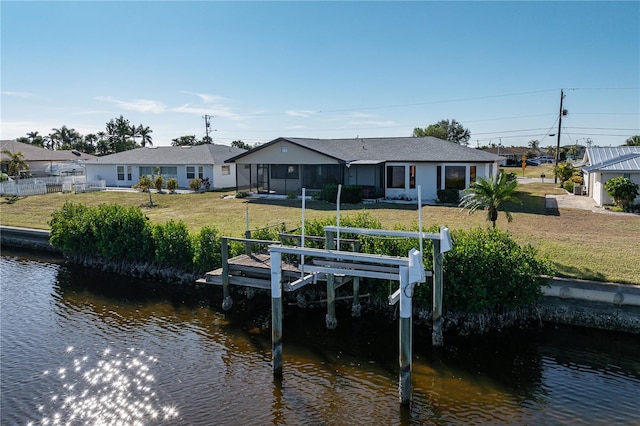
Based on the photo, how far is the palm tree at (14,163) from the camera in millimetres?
44697

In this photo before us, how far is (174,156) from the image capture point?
137 feet

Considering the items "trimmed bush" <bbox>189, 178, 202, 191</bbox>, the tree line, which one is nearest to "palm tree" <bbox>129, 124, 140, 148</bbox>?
the tree line

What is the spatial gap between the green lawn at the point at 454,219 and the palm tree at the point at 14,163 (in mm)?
11388

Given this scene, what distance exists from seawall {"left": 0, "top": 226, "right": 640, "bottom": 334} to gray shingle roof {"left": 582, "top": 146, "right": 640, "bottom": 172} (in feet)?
50.8

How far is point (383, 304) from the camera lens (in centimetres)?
1329

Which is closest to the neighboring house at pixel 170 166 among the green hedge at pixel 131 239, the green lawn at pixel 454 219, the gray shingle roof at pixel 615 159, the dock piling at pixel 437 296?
the green lawn at pixel 454 219

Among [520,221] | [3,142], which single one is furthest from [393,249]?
[3,142]

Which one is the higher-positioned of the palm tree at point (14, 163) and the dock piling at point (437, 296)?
the palm tree at point (14, 163)

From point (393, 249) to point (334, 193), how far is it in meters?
15.9

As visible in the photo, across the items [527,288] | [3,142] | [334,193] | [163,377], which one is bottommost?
[163,377]

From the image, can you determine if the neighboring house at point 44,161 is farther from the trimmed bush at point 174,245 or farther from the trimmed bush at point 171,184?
the trimmed bush at point 174,245

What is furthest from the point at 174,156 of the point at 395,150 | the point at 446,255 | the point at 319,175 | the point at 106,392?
the point at 106,392

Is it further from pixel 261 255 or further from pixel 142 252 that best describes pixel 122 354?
pixel 142 252

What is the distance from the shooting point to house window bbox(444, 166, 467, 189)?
91.9 feet
